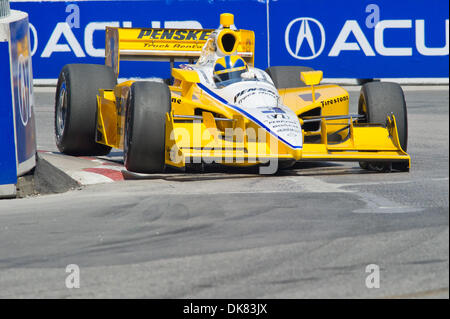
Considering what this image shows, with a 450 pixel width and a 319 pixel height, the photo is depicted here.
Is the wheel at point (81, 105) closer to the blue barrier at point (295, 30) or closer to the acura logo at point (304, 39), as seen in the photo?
the blue barrier at point (295, 30)

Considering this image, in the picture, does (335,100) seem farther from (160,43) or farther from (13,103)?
(13,103)

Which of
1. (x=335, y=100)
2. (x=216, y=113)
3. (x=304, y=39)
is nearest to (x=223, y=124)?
(x=216, y=113)

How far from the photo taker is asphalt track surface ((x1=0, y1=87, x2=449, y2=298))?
12.6 feet

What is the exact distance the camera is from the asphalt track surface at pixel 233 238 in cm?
385

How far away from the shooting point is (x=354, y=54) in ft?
53.4

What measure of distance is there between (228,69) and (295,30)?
8217 millimetres

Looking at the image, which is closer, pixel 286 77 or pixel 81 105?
pixel 81 105

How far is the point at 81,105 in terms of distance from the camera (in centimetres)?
909

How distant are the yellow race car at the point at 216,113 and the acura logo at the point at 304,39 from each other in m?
6.29

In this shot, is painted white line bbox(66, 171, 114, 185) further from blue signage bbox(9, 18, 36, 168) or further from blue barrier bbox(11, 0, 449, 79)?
blue barrier bbox(11, 0, 449, 79)

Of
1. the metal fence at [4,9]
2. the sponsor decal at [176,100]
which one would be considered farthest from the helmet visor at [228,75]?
the metal fence at [4,9]

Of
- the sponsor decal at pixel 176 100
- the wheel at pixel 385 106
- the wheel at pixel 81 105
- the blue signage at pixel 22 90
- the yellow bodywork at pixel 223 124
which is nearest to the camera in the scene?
the yellow bodywork at pixel 223 124
